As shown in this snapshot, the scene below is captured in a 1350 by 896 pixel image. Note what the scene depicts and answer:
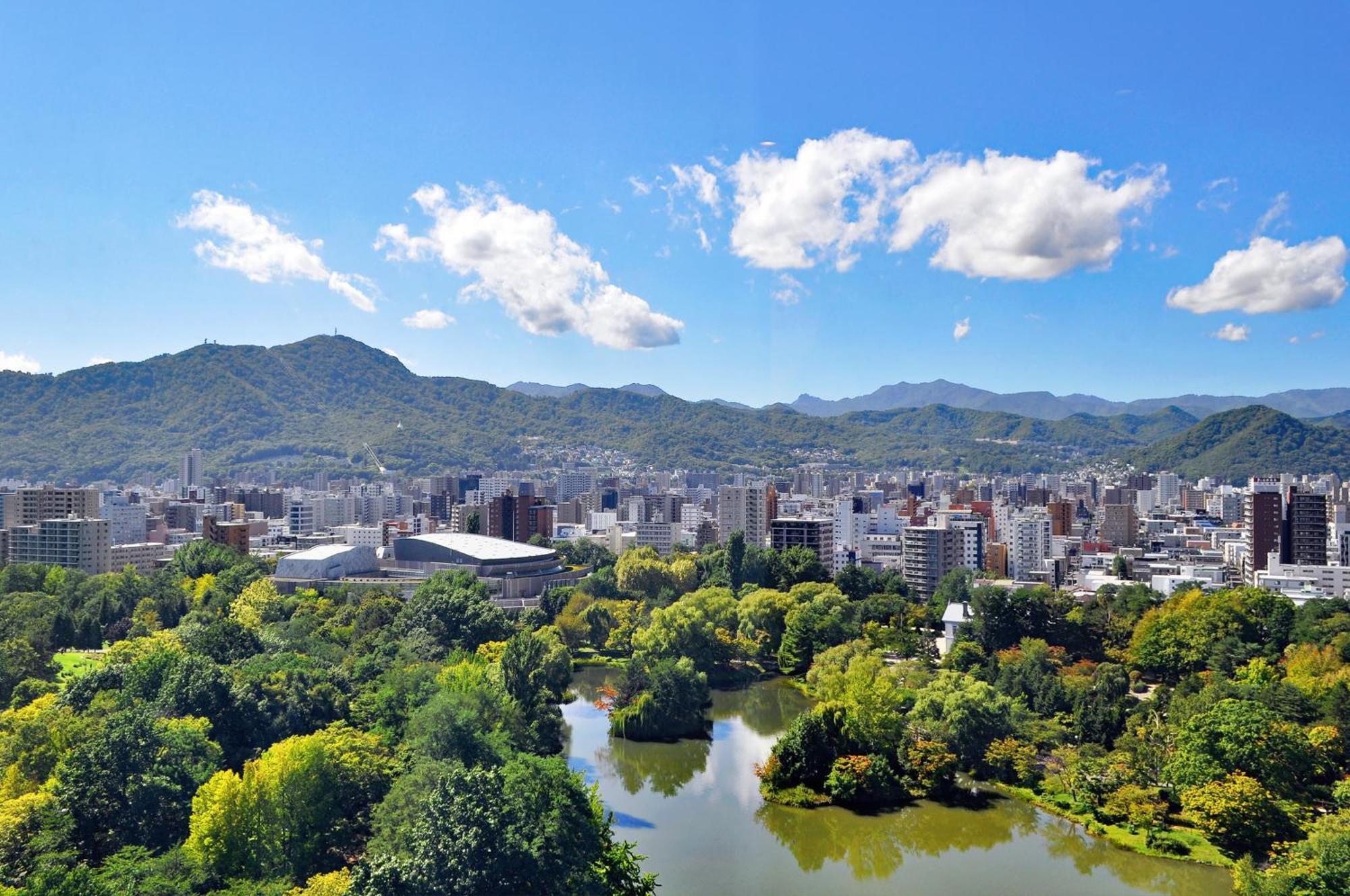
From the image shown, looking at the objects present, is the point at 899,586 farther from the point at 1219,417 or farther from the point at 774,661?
the point at 1219,417

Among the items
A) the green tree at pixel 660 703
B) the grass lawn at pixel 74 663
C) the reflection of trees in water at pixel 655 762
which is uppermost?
the grass lawn at pixel 74 663

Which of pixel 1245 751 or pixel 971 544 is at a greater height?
pixel 971 544

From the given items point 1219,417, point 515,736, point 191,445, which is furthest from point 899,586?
point 191,445

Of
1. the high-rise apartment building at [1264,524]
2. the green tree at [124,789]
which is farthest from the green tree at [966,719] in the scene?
the high-rise apartment building at [1264,524]

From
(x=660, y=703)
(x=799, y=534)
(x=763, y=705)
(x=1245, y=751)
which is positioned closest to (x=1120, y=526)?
(x=799, y=534)

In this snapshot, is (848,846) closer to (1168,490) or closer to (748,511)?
(748,511)

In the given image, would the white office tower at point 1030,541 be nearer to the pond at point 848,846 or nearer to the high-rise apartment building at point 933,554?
the high-rise apartment building at point 933,554

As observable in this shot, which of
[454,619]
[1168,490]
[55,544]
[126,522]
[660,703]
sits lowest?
[660,703]
